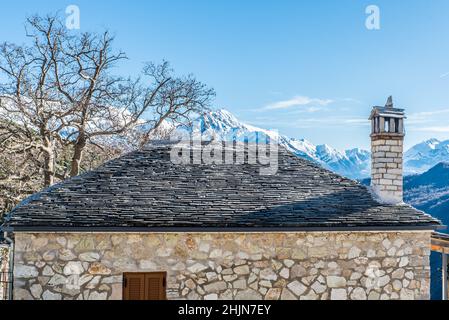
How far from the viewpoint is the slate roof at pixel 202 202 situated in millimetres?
8211

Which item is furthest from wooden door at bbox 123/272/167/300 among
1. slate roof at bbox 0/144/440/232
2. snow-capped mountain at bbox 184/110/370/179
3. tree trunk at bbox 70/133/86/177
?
tree trunk at bbox 70/133/86/177

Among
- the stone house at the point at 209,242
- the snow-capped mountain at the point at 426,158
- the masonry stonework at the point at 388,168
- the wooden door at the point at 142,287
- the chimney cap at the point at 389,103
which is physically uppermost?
the snow-capped mountain at the point at 426,158

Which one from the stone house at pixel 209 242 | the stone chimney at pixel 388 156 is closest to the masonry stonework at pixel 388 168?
the stone chimney at pixel 388 156

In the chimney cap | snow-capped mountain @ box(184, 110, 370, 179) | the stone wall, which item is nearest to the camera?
the stone wall

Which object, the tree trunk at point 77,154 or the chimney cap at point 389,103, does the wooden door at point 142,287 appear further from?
the tree trunk at point 77,154

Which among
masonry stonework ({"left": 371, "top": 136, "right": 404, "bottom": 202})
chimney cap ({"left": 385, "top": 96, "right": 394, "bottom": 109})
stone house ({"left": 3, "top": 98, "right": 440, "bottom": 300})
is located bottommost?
stone house ({"left": 3, "top": 98, "right": 440, "bottom": 300})

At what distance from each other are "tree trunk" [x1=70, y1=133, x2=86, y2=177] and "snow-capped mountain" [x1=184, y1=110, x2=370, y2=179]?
4608 mm

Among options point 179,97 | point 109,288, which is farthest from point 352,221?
point 179,97

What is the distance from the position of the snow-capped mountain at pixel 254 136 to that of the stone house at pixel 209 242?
7.99 feet

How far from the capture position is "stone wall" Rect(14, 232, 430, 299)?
319 inches

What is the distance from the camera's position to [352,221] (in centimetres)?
870

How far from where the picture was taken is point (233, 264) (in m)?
8.48

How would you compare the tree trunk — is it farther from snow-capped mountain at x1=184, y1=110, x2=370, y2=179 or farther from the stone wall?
the stone wall
